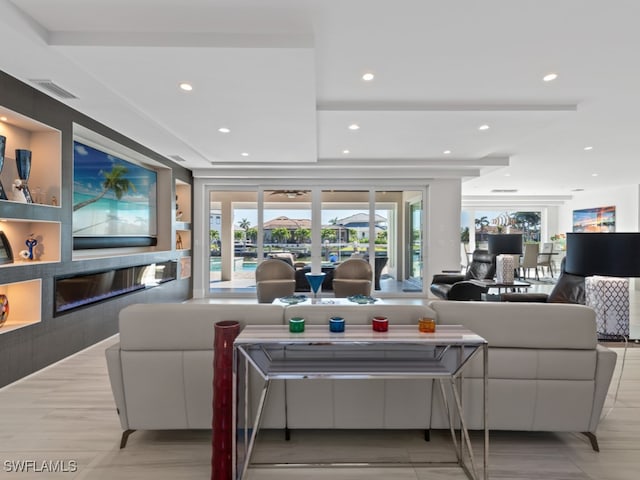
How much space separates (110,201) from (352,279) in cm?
348

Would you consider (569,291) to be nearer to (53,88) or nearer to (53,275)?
(53,275)

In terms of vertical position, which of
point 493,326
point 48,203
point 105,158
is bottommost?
point 493,326

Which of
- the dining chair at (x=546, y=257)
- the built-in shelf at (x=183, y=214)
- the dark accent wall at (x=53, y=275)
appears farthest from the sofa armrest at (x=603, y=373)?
the dining chair at (x=546, y=257)

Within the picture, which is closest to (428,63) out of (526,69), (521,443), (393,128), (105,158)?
(526,69)

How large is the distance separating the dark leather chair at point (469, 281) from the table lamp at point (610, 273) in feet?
7.48

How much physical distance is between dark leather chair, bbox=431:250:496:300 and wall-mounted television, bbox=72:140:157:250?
460cm

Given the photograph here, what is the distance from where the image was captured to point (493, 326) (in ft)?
6.38

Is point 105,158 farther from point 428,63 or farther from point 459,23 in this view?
point 459,23

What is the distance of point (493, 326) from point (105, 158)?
471 cm

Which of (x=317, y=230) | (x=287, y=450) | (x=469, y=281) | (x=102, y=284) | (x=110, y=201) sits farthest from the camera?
(x=317, y=230)

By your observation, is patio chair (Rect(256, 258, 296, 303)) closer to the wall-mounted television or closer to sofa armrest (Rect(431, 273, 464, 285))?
the wall-mounted television

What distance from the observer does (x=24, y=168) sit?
10.1ft

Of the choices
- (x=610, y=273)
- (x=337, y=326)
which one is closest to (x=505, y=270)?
(x=610, y=273)

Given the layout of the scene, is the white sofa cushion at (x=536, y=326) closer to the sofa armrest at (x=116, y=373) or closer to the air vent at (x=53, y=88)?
the sofa armrest at (x=116, y=373)
